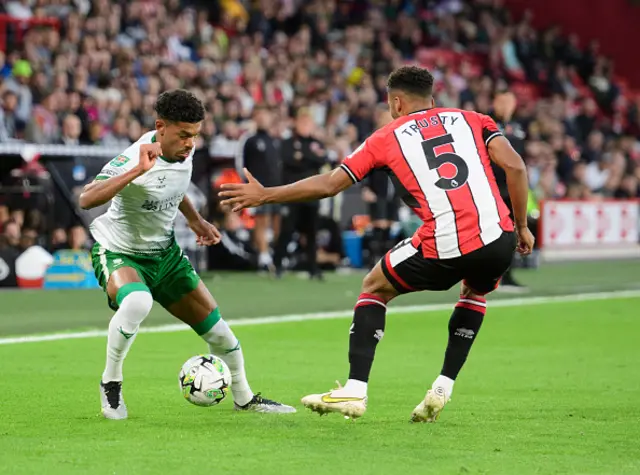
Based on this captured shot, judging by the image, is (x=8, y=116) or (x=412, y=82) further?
(x=8, y=116)

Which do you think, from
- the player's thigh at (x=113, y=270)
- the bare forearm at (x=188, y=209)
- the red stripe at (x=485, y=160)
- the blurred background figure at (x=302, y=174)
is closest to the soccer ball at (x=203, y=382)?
the player's thigh at (x=113, y=270)

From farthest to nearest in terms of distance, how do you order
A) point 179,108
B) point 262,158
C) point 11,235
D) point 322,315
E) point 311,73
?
1. point 311,73
2. point 262,158
3. point 11,235
4. point 322,315
5. point 179,108

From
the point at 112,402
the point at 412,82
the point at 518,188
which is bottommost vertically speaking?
the point at 112,402

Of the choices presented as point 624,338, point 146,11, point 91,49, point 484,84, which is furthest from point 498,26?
point 624,338

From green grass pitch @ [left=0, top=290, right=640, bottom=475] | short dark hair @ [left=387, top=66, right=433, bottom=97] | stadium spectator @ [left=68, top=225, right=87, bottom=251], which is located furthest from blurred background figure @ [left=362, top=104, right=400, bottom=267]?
short dark hair @ [left=387, top=66, right=433, bottom=97]

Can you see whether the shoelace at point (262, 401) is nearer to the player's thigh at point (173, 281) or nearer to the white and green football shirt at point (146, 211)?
the player's thigh at point (173, 281)

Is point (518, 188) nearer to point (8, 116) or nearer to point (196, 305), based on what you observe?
point (196, 305)

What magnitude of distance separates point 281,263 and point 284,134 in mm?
3785

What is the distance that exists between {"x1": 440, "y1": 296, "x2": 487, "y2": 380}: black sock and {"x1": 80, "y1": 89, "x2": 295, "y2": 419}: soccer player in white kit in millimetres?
1049

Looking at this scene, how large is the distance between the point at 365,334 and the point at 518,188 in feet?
3.88

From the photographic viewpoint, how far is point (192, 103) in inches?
295

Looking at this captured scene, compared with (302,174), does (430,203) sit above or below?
above

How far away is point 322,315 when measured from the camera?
46.2ft

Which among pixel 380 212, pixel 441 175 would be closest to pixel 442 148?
pixel 441 175
